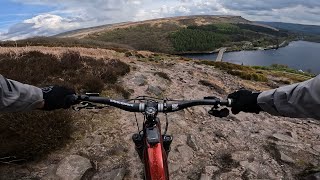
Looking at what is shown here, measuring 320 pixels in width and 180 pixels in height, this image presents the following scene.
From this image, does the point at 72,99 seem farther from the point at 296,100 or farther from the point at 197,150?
the point at 197,150

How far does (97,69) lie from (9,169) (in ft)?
22.5

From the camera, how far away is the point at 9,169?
20.8 ft

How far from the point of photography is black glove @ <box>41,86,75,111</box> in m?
3.70

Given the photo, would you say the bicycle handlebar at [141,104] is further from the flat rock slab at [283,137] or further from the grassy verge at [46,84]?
the flat rock slab at [283,137]

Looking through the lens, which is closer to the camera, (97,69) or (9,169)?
(9,169)

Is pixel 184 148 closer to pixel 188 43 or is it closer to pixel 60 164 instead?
pixel 60 164

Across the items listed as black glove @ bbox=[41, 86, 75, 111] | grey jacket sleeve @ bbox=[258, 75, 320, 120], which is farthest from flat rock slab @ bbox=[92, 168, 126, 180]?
grey jacket sleeve @ bbox=[258, 75, 320, 120]

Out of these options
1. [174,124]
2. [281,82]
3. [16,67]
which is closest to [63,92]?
[174,124]

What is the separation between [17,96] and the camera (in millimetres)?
3227

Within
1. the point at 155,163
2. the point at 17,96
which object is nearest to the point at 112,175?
the point at 155,163

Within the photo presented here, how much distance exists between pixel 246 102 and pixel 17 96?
2.43m

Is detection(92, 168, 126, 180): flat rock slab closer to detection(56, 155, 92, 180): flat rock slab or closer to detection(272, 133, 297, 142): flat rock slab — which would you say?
detection(56, 155, 92, 180): flat rock slab

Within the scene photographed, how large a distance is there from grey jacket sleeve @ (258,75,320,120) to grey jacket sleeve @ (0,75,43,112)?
243 cm

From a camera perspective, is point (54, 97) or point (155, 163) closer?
point (155, 163)
